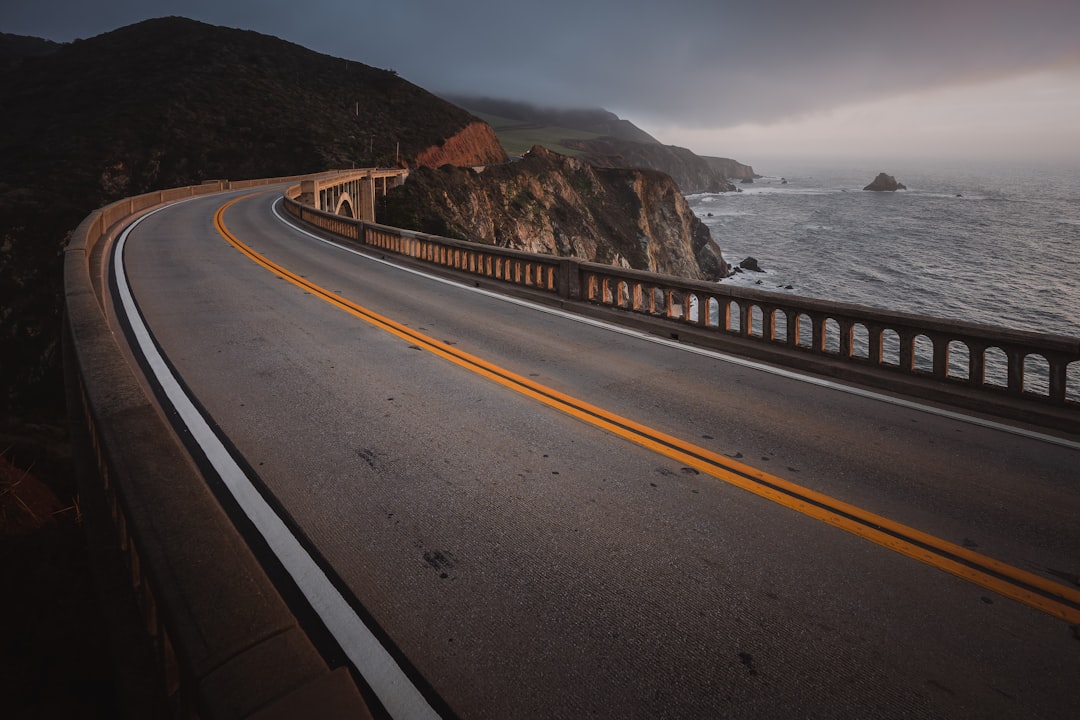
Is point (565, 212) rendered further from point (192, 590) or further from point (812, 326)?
point (192, 590)

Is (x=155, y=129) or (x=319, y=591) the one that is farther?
(x=155, y=129)

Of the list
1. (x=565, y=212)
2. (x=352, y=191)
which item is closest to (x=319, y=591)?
(x=352, y=191)

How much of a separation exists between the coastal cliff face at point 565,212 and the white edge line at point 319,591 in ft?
169

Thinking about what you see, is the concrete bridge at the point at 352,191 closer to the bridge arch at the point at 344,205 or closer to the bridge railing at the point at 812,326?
the bridge arch at the point at 344,205

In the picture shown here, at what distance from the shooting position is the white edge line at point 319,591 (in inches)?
114

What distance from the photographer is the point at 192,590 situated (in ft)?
7.37

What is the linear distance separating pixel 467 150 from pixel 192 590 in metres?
110

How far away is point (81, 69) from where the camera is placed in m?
111

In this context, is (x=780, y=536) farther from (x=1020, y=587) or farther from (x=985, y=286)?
(x=985, y=286)

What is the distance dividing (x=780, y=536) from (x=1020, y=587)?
52.9 inches

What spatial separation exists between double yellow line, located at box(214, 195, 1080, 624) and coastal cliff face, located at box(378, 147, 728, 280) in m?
50.6

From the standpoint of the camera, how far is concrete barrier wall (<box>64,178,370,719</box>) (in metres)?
1.86

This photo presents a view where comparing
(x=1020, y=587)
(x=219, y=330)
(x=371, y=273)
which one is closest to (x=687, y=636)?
(x=1020, y=587)

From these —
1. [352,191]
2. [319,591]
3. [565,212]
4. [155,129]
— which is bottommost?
[319,591]
